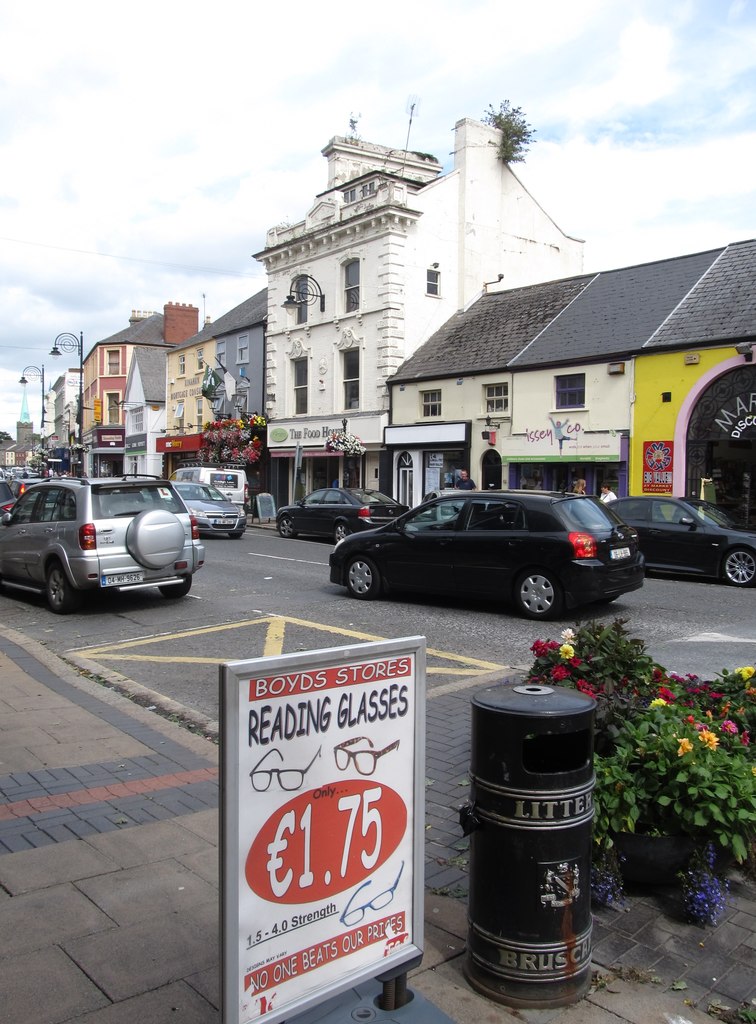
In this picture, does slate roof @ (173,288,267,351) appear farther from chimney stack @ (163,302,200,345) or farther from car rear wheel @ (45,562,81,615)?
car rear wheel @ (45,562,81,615)

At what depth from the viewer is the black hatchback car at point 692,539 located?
13.5 meters

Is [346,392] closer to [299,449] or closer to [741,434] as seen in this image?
[299,449]

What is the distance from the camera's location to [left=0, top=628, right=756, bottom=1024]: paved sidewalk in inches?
110

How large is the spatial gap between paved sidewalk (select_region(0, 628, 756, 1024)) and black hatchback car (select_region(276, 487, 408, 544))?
15779mm

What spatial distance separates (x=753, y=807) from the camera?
3414mm

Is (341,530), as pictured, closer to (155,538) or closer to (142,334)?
(155,538)

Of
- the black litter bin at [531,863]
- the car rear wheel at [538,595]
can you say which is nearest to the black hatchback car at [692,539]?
the car rear wheel at [538,595]

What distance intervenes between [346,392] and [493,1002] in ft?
94.8

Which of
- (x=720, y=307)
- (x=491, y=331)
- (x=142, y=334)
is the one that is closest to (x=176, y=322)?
(x=142, y=334)

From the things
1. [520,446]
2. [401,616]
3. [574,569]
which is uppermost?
[520,446]

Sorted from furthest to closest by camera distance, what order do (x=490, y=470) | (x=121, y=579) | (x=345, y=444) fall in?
1. (x=345, y=444)
2. (x=490, y=470)
3. (x=121, y=579)

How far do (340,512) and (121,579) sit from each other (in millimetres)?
11108

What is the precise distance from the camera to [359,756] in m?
2.59

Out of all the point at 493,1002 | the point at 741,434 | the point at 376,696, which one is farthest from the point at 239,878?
the point at 741,434
